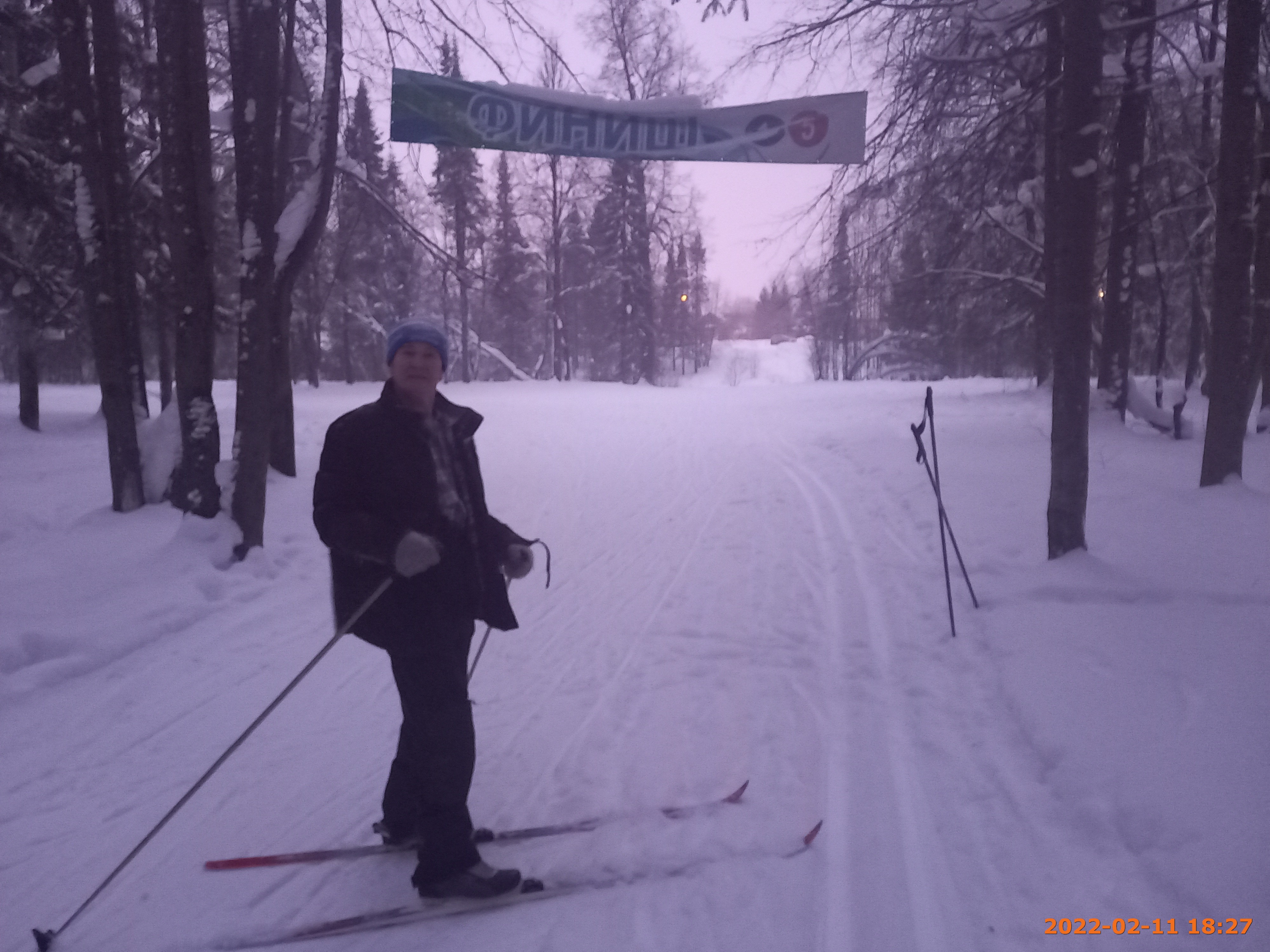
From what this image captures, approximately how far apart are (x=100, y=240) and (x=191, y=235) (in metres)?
1.62

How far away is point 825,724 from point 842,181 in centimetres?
523

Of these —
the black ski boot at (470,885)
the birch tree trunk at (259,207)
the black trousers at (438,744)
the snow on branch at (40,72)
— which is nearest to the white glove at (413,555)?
the black trousers at (438,744)

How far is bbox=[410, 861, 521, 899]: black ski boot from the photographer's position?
9.87 feet

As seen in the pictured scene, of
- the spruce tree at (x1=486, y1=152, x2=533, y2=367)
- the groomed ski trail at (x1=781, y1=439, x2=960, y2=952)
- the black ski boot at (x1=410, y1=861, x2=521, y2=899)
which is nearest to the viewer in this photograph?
the groomed ski trail at (x1=781, y1=439, x2=960, y2=952)

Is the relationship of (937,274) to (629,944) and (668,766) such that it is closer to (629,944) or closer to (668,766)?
(668,766)

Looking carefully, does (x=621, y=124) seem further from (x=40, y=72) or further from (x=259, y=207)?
(x=40, y=72)

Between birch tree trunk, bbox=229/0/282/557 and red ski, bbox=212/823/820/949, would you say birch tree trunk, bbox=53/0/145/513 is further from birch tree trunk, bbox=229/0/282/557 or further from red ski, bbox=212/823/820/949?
→ red ski, bbox=212/823/820/949

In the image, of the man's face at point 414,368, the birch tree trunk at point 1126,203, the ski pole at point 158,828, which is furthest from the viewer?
the birch tree trunk at point 1126,203

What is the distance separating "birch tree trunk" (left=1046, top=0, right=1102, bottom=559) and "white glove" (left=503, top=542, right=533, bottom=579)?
421cm

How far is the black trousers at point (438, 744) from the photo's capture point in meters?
3.02

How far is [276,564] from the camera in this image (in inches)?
298

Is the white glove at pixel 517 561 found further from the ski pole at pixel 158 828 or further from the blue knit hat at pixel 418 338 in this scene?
the blue knit hat at pixel 418 338

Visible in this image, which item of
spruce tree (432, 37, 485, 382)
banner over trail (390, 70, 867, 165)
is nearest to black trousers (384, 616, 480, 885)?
banner over trail (390, 70, 867, 165)

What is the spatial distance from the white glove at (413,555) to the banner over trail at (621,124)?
18.0 feet
